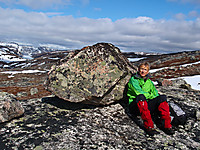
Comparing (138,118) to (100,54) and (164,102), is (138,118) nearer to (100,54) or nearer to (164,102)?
(164,102)

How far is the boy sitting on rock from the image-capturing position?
6.46 meters

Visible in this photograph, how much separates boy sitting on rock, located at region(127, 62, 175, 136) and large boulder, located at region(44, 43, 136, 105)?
1.19 m

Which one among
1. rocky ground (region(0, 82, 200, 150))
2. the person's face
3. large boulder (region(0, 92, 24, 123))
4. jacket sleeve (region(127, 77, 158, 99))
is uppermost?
the person's face

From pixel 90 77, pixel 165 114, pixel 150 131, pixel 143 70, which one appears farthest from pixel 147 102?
pixel 90 77

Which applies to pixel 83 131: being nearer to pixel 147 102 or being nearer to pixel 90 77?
pixel 90 77

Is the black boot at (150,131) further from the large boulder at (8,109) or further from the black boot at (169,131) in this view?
the large boulder at (8,109)

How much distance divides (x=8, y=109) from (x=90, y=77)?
438 cm

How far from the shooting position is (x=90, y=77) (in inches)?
324

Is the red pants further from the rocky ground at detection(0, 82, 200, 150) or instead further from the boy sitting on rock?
the rocky ground at detection(0, 82, 200, 150)

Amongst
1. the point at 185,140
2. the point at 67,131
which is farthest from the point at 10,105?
the point at 185,140

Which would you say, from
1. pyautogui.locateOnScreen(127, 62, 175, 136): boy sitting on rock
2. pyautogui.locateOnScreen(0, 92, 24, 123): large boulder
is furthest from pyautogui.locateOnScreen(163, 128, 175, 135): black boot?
pyautogui.locateOnScreen(0, 92, 24, 123): large boulder

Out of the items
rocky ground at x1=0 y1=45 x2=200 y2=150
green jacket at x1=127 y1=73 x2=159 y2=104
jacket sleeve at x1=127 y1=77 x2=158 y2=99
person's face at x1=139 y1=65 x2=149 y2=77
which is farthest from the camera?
person's face at x1=139 y1=65 x2=149 y2=77

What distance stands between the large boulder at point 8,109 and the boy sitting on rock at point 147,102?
5.88m

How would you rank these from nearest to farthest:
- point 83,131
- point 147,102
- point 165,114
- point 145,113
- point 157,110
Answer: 1. point 83,131
2. point 145,113
3. point 165,114
4. point 157,110
5. point 147,102
